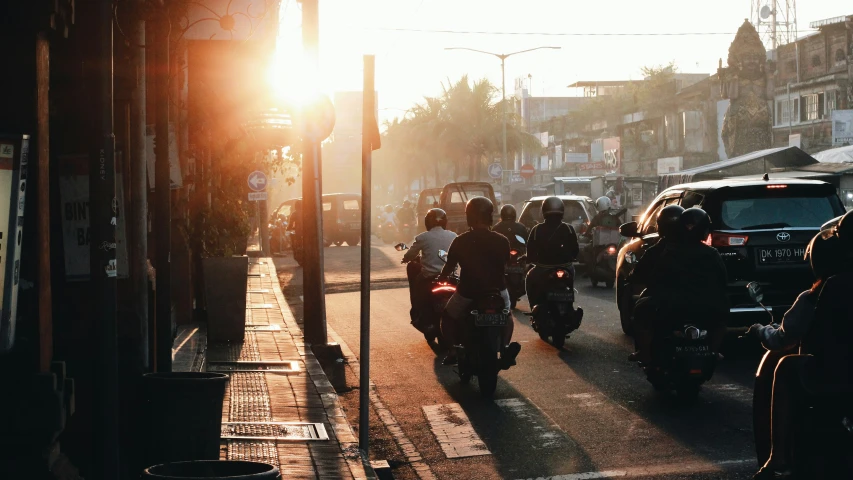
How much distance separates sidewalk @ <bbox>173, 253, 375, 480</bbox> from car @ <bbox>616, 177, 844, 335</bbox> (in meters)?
4.07

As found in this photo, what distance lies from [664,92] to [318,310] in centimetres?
7045

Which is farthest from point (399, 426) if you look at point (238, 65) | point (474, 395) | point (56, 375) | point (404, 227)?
point (404, 227)

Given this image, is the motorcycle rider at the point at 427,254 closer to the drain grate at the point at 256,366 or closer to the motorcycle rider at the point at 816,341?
the drain grate at the point at 256,366

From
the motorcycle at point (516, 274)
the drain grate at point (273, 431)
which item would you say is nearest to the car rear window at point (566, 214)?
the motorcycle at point (516, 274)

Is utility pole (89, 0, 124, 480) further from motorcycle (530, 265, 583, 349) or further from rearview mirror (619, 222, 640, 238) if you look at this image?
motorcycle (530, 265, 583, 349)

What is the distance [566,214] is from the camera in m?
25.4

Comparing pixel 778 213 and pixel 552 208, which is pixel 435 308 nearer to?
pixel 552 208

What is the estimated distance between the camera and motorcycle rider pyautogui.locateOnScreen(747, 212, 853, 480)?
16.3 ft

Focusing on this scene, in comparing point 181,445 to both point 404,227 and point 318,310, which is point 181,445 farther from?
point 404,227

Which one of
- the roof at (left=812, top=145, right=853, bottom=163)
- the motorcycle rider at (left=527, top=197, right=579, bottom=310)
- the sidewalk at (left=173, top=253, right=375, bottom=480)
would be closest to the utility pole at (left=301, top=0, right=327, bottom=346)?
the sidewalk at (left=173, top=253, right=375, bottom=480)

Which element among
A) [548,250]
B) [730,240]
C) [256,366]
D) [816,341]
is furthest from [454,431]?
[548,250]

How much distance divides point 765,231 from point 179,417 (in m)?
7.58

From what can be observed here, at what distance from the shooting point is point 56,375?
5.51 metres

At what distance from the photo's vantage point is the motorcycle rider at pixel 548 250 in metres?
13.6
